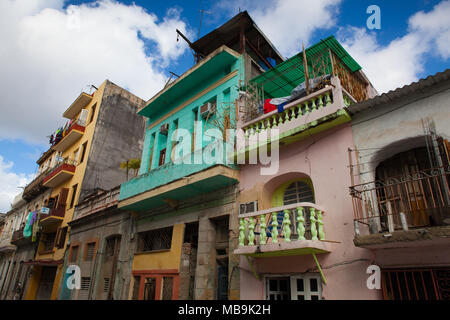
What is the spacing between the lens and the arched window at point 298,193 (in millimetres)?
8430

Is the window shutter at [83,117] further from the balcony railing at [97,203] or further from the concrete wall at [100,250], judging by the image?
the concrete wall at [100,250]

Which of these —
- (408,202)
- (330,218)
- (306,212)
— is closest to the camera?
(408,202)

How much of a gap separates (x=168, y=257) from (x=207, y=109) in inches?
223

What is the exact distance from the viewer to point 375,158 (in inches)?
273

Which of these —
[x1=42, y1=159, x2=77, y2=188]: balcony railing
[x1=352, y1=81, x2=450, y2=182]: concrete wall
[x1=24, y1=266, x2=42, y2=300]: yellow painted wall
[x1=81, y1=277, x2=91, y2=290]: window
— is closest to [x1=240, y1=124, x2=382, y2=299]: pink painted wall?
[x1=352, y1=81, x2=450, y2=182]: concrete wall

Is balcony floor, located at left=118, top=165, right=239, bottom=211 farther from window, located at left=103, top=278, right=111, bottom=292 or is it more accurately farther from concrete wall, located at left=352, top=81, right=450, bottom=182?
concrete wall, located at left=352, top=81, right=450, bottom=182

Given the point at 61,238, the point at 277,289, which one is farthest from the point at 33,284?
the point at 277,289

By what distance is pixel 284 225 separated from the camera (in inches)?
275

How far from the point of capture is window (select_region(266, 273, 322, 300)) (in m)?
6.95

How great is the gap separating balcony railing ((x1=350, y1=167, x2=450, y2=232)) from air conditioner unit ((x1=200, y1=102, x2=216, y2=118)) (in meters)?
6.53

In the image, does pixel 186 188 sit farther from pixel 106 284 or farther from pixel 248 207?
pixel 106 284

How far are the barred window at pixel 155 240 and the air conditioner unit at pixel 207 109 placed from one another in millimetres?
4611

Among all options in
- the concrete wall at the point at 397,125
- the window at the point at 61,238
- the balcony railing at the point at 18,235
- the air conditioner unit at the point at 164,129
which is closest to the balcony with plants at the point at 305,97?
the concrete wall at the point at 397,125

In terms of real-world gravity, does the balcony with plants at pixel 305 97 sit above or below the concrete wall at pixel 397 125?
above
